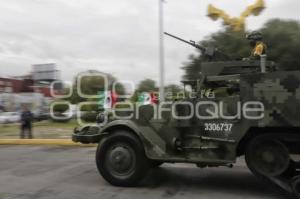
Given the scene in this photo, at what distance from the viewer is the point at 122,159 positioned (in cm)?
916

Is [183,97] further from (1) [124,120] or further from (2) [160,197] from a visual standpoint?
(2) [160,197]

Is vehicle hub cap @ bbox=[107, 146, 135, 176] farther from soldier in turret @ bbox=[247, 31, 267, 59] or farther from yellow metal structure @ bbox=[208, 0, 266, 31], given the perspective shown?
yellow metal structure @ bbox=[208, 0, 266, 31]

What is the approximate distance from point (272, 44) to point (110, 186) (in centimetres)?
1226

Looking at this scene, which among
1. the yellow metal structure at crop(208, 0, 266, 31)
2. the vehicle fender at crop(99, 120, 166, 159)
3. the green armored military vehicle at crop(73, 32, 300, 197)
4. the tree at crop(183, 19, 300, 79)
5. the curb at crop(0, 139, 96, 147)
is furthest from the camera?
the yellow metal structure at crop(208, 0, 266, 31)

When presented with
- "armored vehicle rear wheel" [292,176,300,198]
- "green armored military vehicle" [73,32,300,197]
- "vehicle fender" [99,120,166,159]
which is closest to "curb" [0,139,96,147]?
"green armored military vehicle" [73,32,300,197]

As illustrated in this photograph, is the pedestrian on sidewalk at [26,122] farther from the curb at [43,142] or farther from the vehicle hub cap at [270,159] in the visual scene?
the vehicle hub cap at [270,159]

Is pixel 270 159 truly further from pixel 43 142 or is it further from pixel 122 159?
pixel 43 142

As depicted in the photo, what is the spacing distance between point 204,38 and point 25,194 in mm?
14134

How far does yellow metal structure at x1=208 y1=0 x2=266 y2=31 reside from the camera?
22.8 metres

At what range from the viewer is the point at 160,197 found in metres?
8.48

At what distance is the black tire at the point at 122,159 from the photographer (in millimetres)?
9023

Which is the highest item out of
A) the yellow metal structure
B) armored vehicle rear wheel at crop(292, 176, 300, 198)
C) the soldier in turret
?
the yellow metal structure

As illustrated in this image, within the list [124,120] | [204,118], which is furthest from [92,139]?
[204,118]

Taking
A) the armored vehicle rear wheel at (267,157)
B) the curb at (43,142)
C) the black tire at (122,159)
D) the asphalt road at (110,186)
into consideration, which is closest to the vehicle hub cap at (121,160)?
the black tire at (122,159)
